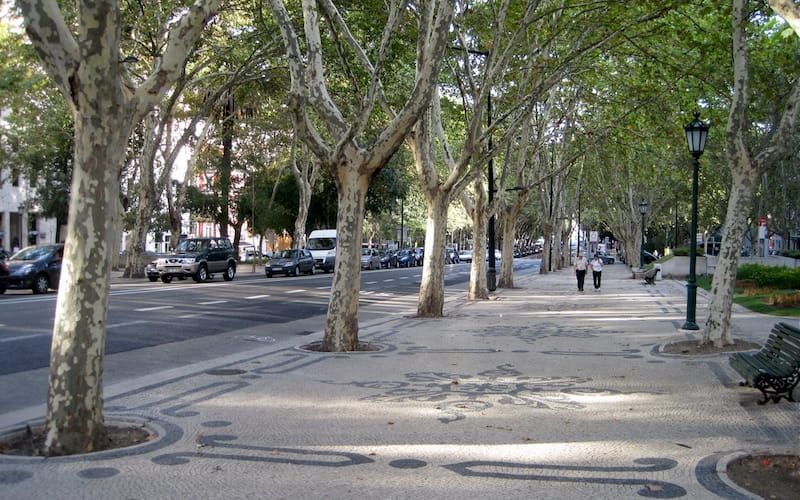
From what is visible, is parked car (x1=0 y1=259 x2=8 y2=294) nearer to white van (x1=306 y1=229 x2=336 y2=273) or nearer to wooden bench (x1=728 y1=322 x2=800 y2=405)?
wooden bench (x1=728 y1=322 x2=800 y2=405)

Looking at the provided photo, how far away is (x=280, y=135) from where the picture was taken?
151 feet

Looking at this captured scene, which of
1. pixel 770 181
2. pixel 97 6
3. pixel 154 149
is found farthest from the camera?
pixel 770 181

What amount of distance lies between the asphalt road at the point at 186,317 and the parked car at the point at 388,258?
94.8 feet

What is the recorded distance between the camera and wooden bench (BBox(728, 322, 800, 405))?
7.80m

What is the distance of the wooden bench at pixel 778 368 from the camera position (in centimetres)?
780

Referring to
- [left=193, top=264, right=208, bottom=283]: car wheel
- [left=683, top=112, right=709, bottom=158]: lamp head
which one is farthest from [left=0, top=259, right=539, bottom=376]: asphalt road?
[left=683, top=112, right=709, bottom=158]: lamp head

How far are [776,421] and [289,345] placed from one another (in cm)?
816

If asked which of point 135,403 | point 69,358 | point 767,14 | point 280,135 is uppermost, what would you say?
point 280,135

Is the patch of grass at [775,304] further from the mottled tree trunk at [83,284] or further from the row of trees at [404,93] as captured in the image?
the mottled tree trunk at [83,284]

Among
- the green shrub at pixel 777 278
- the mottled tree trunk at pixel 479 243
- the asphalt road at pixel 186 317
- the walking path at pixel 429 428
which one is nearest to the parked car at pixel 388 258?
the asphalt road at pixel 186 317

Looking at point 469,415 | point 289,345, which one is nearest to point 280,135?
point 289,345

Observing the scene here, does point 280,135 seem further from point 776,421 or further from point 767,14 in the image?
point 776,421

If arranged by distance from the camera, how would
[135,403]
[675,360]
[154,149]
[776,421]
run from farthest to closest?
[154,149] < [675,360] < [135,403] < [776,421]

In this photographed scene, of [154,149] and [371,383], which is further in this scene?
[154,149]
